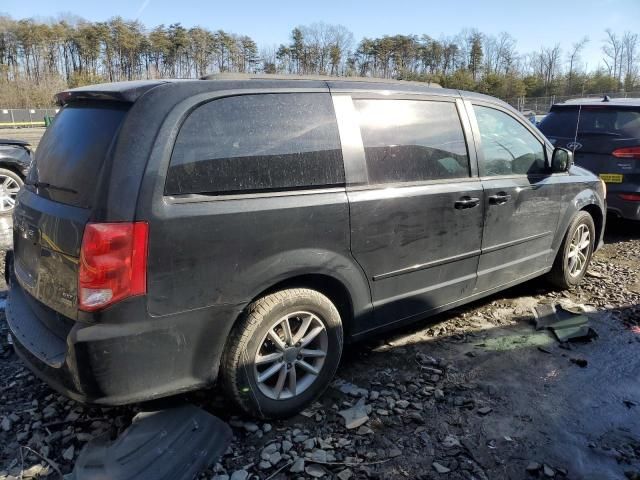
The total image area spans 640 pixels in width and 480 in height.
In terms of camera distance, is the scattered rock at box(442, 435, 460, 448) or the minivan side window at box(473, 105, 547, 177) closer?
the scattered rock at box(442, 435, 460, 448)

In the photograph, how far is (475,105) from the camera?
3865 mm

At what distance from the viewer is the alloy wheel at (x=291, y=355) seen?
2775mm

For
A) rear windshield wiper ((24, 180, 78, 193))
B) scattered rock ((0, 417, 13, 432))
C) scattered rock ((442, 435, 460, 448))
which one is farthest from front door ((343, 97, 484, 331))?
scattered rock ((0, 417, 13, 432))

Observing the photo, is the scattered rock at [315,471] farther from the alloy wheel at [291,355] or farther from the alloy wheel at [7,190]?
the alloy wheel at [7,190]

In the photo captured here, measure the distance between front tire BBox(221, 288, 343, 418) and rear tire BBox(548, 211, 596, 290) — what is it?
279 cm

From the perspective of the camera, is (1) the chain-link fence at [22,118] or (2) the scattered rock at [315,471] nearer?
(2) the scattered rock at [315,471]

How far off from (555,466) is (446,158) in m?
1.99

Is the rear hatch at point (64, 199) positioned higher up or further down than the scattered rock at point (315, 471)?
higher up

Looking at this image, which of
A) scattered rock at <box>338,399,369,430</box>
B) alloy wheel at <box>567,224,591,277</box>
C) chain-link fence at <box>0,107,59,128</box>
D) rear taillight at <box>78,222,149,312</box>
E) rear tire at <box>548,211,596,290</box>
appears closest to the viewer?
rear taillight at <box>78,222,149,312</box>

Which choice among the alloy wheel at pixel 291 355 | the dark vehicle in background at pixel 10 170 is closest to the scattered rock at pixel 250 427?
the alloy wheel at pixel 291 355

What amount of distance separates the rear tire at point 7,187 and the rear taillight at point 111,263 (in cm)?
676

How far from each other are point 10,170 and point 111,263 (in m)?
7.10

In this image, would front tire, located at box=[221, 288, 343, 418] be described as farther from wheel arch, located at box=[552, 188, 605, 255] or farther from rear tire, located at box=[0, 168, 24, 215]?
rear tire, located at box=[0, 168, 24, 215]

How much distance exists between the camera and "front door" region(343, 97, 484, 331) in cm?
307
